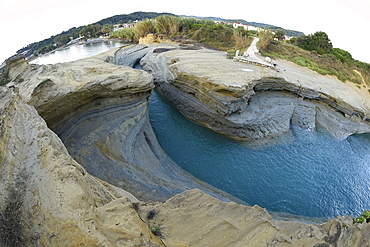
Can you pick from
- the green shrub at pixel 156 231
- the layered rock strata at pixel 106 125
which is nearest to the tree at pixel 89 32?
the layered rock strata at pixel 106 125

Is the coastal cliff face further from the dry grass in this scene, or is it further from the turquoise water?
the dry grass

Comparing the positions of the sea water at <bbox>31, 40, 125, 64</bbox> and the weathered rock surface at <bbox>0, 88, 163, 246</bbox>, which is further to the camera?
the sea water at <bbox>31, 40, 125, 64</bbox>

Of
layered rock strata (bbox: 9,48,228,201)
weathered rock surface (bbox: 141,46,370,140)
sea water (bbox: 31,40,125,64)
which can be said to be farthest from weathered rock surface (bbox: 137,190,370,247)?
sea water (bbox: 31,40,125,64)

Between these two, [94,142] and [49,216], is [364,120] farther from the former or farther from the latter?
[49,216]

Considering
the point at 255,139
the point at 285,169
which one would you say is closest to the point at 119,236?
the point at 285,169

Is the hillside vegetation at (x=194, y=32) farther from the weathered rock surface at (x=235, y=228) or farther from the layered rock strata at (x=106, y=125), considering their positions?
the weathered rock surface at (x=235, y=228)

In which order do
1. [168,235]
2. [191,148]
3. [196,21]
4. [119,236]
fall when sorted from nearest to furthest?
[119,236] → [168,235] → [191,148] → [196,21]

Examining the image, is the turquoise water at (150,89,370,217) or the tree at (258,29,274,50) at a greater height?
the tree at (258,29,274,50)
